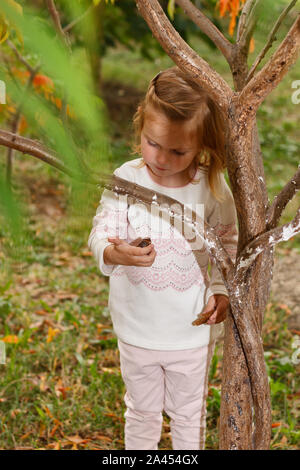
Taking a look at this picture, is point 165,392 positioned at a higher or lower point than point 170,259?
lower

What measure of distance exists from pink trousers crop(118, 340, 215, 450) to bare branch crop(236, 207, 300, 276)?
0.53 m

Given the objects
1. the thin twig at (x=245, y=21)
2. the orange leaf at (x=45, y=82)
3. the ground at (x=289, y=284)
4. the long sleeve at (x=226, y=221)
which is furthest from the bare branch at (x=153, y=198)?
the ground at (x=289, y=284)

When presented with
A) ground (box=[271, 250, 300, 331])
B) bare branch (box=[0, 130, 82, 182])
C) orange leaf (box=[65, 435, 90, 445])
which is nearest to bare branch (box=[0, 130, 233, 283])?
bare branch (box=[0, 130, 82, 182])

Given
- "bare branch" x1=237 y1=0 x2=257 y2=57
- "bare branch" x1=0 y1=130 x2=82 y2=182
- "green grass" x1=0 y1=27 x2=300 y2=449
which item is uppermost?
"bare branch" x1=237 y1=0 x2=257 y2=57

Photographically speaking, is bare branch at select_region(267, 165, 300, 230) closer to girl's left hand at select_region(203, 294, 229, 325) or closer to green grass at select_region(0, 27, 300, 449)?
girl's left hand at select_region(203, 294, 229, 325)

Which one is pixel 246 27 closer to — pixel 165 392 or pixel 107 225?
pixel 107 225

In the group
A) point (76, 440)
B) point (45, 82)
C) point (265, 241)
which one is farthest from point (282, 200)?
point (76, 440)

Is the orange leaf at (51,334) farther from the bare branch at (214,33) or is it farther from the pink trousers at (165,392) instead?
the bare branch at (214,33)

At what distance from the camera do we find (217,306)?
62.2 inches

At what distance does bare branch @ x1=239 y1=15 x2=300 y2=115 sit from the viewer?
3.33 feet

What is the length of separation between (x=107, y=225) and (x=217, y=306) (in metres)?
0.39

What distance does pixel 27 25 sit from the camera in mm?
520

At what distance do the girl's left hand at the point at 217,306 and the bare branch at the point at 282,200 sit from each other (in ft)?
1.24
